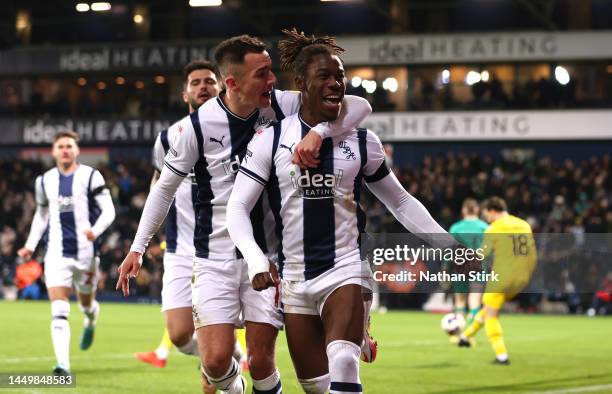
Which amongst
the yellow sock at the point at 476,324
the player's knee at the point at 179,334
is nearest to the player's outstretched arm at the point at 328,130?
the player's knee at the point at 179,334

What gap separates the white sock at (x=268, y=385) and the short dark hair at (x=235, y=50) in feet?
5.76

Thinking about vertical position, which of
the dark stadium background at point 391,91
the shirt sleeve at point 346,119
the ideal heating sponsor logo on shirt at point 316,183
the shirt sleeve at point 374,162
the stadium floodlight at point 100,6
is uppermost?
the stadium floodlight at point 100,6

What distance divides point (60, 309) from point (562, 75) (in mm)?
26480

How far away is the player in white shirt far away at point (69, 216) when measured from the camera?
1189 cm

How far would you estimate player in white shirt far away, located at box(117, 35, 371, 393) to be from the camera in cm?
649

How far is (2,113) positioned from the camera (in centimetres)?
4122

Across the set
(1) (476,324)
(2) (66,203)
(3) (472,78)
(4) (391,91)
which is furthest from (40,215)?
(4) (391,91)

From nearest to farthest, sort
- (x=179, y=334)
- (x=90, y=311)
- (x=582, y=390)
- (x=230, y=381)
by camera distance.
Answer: (x=230, y=381), (x=179, y=334), (x=582, y=390), (x=90, y=311)

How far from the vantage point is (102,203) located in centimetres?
1211

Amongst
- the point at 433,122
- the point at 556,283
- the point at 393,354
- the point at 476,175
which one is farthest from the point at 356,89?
the point at 393,354

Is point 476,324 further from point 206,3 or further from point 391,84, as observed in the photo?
point 206,3

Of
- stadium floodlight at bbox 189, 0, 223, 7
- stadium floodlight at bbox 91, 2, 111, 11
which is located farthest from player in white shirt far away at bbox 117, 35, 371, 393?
stadium floodlight at bbox 91, 2, 111, 11

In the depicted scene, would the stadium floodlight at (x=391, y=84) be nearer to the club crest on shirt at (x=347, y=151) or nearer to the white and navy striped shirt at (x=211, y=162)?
the white and navy striped shirt at (x=211, y=162)


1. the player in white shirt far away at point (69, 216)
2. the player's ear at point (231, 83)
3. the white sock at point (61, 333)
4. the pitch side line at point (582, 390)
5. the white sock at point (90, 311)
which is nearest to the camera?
the player's ear at point (231, 83)
